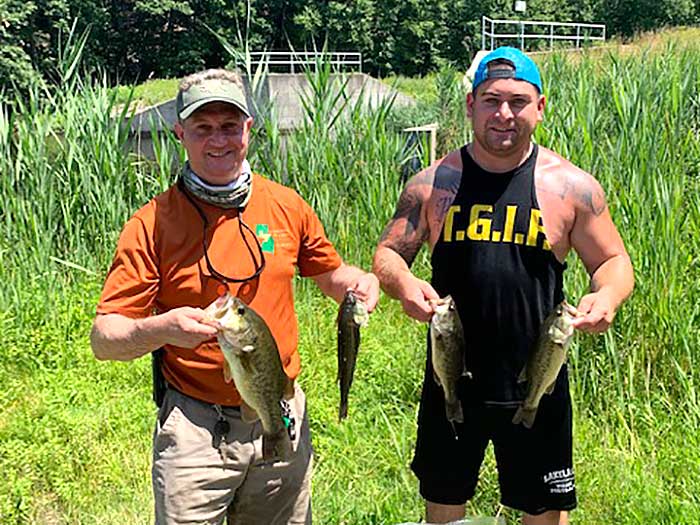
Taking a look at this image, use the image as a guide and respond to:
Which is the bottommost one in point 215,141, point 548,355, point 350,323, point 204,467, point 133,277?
point 204,467

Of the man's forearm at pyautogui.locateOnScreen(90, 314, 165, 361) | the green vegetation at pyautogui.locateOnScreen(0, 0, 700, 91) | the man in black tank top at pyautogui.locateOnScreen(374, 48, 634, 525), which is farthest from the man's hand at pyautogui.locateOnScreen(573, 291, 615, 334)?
the green vegetation at pyautogui.locateOnScreen(0, 0, 700, 91)

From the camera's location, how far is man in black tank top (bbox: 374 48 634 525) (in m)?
2.69

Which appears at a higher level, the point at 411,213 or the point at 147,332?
the point at 411,213

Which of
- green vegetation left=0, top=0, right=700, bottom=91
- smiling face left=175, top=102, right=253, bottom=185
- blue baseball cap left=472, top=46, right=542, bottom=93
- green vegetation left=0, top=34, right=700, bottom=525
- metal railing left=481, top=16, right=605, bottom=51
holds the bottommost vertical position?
green vegetation left=0, top=34, right=700, bottom=525

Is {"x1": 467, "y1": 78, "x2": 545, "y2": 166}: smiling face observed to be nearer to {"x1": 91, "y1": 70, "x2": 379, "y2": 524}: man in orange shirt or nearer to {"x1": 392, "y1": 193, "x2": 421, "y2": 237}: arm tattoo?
{"x1": 392, "y1": 193, "x2": 421, "y2": 237}: arm tattoo

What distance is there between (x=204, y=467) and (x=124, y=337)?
52cm

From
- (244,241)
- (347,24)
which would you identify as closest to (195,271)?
(244,241)

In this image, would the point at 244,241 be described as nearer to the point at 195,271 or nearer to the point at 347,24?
the point at 195,271

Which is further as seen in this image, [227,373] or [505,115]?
[505,115]

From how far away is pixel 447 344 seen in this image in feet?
8.45

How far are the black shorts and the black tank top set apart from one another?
10cm

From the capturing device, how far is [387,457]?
4.23 meters

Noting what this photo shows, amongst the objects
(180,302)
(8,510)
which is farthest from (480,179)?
(8,510)

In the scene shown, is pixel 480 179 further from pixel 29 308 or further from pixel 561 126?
pixel 29 308
